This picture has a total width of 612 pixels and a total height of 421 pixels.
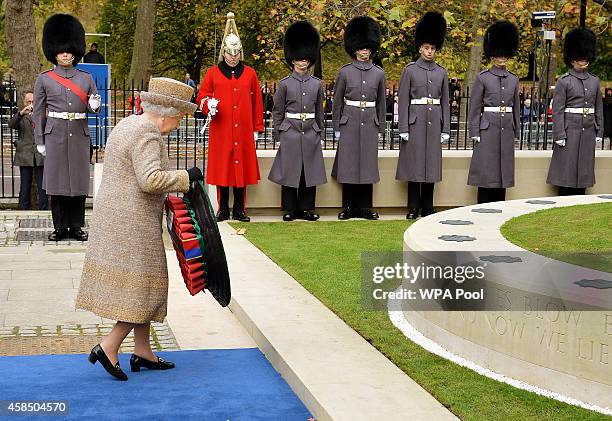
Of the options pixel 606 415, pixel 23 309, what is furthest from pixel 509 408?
pixel 23 309

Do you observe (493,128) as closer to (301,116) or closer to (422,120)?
(422,120)

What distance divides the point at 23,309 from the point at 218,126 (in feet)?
14.3

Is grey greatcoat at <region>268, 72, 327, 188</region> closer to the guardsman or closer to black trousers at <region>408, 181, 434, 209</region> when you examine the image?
the guardsman

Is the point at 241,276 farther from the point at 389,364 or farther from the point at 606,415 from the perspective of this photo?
the point at 606,415

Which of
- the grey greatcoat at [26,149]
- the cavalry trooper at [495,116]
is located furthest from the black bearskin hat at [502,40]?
the grey greatcoat at [26,149]

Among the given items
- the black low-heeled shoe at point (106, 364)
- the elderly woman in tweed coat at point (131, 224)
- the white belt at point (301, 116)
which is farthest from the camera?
the white belt at point (301, 116)

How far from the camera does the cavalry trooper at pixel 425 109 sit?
1256 centimetres

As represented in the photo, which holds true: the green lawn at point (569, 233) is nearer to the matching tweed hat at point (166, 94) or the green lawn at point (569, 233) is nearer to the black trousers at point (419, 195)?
the matching tweed hat at point (166, 94)

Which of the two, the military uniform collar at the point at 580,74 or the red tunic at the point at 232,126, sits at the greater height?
the military uniform collar at the point at 580,74

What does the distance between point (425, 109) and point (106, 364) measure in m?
6.88

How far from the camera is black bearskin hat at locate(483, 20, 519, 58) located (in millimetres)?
12992

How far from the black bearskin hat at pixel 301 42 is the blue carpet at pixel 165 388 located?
5.84 meters

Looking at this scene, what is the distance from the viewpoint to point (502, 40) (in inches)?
512

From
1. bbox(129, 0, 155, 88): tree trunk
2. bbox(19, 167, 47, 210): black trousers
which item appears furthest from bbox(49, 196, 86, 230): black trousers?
bbox(129, 0, 155, 88): tree trunk
